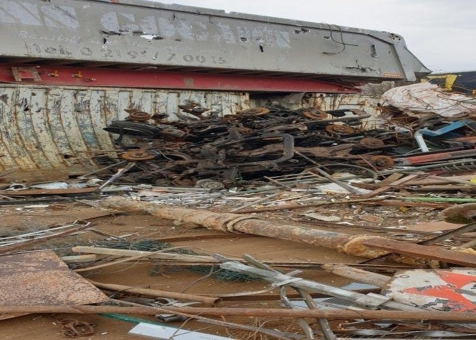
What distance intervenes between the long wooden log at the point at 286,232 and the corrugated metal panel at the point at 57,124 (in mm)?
4791

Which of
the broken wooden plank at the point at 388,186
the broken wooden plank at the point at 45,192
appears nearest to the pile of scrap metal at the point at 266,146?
the broken wooden plank at the point at 388,186

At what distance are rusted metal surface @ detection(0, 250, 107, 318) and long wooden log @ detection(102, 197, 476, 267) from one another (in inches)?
59.5

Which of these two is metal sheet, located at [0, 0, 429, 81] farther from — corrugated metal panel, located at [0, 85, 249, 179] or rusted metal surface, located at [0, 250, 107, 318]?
rusted metal surface, located at [0, 250, 107, 318]

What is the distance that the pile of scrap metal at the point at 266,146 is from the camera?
28.3ft

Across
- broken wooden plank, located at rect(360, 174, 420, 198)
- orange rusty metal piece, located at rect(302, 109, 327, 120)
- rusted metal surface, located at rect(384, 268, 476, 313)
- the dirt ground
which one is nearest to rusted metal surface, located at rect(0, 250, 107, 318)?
the dirt ground

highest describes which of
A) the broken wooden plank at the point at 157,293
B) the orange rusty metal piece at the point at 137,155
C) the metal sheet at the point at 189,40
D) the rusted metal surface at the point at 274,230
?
the metal sheet at the point at 189,40

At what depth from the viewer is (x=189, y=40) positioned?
42.8ft

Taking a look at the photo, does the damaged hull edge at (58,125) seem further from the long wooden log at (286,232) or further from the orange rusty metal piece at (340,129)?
the long wooden log at (286,232)

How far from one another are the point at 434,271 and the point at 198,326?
1264 mm

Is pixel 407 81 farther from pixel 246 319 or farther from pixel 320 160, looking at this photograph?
pixel 246 319

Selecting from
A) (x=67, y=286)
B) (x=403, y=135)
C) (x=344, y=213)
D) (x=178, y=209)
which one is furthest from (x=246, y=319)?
(x=403, y=135)

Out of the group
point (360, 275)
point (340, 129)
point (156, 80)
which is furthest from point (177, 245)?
point (156, 80)

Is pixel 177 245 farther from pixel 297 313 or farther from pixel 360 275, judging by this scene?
pixel 297 313

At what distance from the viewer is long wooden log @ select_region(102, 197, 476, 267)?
11.9 ft
